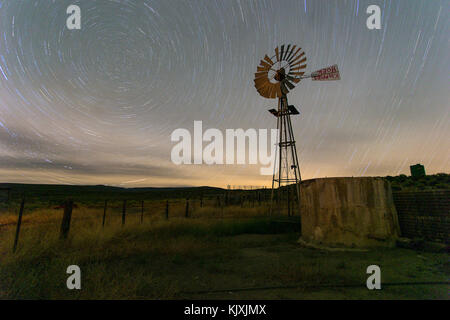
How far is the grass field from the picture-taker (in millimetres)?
4453

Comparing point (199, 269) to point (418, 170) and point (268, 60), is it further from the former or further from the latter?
point (418, 170)

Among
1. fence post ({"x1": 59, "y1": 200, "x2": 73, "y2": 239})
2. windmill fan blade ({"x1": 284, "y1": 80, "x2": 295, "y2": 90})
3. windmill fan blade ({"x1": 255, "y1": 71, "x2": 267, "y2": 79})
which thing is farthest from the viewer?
windmill fan blade ({"x1": 255, "y1": 71, "x2": 267, "y2": 79})

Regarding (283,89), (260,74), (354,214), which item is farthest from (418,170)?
(354,214)

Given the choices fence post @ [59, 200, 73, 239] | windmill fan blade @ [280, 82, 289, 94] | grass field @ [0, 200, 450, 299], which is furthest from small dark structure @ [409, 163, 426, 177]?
fence post @ [59, 200, 73, 239]

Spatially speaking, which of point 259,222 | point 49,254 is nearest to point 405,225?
point 259,222

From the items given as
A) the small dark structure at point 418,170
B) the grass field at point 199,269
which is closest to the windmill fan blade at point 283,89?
the grass field at point 199,269

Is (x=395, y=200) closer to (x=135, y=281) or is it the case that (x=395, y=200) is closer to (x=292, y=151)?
(x=292, y=151)

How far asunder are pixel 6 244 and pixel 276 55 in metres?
18.1

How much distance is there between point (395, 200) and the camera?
9.38m

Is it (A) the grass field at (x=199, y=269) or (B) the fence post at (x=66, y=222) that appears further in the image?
(B) the fence post at (x=66, y=222)

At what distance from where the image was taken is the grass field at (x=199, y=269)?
4453mm

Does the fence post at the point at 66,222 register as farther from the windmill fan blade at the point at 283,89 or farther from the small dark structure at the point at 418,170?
the small dark structure at the point at 418,170

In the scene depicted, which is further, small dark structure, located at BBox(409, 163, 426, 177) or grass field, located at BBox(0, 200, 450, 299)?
small dark structure, located at BBox(409, 163, 426, 177)

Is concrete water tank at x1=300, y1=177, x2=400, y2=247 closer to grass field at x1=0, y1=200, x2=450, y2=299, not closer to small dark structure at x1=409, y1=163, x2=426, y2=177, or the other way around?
grass field at x1=0, y1=200, x2=450, y2=299
